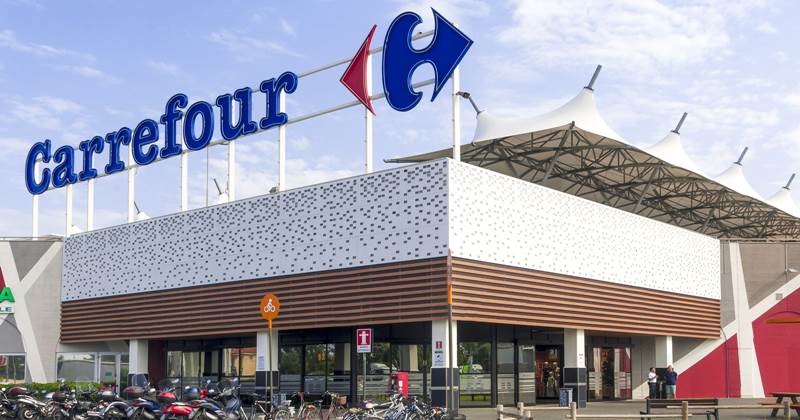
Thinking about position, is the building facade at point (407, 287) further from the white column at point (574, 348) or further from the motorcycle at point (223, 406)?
the motorcycle at point (223, 406)

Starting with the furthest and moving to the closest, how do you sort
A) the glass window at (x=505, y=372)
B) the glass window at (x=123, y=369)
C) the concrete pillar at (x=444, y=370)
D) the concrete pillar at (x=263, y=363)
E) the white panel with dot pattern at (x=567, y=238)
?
1. the glass window at (x=123, y=369)
2. the glass window at (x=505, y=372)
3. the concrete pillar at (x=263, y=363)
4. the white panel with dot pattern at (x=567, y=238)
5. the concrete pillar at (x=444, y=370)

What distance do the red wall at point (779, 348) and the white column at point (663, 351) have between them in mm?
4890

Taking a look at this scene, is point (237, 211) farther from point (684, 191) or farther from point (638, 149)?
point (684, 191)

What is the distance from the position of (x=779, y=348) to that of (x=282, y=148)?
23.5 metres

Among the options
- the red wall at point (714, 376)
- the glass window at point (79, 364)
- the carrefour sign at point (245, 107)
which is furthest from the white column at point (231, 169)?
the red wall at point (714, 376)

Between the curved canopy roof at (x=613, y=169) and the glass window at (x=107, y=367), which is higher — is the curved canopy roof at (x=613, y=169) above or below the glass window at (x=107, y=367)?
above

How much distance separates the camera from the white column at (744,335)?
42.3 m

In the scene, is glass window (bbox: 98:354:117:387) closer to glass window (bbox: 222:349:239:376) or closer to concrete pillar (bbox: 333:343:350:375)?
glass window (bbox: 222:349:239:376)

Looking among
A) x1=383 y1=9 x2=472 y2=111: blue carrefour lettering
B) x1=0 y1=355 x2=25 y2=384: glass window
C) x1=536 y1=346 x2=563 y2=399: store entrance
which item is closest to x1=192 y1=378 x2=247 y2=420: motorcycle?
x1=383 y1=9 x2=472 y2=111: blue carrefour lettering

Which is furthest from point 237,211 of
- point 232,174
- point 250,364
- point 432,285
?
point 432,285

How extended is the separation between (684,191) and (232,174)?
25.7m

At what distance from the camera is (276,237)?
32094mm

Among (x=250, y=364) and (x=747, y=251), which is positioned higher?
(x=747, y=251)

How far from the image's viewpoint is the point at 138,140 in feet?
130
